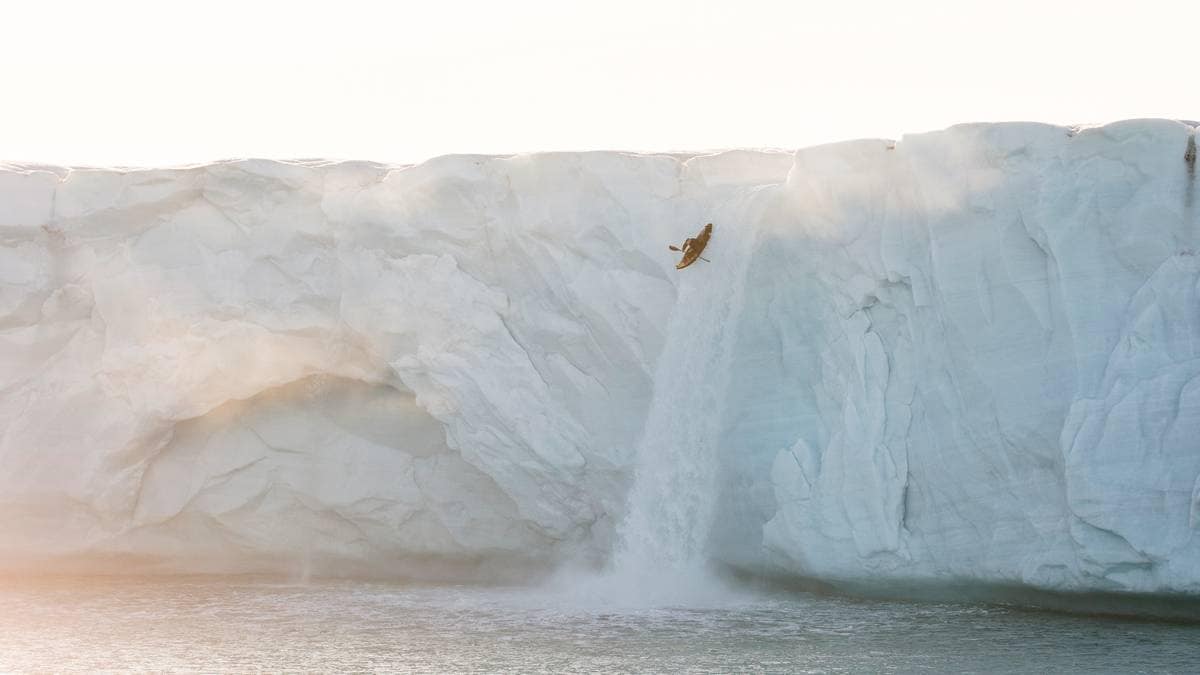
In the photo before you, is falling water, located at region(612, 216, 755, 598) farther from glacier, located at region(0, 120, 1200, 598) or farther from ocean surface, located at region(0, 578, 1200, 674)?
ocean surface, located at region(0, 578, 1200, 674)

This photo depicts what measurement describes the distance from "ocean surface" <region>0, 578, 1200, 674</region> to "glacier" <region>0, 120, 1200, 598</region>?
746mm

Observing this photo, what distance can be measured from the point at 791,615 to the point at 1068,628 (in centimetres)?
218

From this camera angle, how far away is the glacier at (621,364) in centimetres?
1125

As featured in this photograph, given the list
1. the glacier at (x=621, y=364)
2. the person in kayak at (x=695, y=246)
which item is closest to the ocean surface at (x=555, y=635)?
the glacier at (x=621, y=364)

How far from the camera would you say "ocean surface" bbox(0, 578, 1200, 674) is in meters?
9.80

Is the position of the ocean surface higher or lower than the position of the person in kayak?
lower

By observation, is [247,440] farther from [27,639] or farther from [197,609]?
[27,639]

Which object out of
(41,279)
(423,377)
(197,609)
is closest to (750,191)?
(423,377)

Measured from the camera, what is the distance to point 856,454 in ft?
40.1

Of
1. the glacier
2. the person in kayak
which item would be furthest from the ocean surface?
the person in kayak

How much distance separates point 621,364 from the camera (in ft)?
45.4

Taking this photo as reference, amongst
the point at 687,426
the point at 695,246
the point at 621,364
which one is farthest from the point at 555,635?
the point at 695,246

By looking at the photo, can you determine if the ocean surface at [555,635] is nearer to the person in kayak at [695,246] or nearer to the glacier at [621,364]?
the glacier at [621,364]

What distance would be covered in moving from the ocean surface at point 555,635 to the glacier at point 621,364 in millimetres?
746
